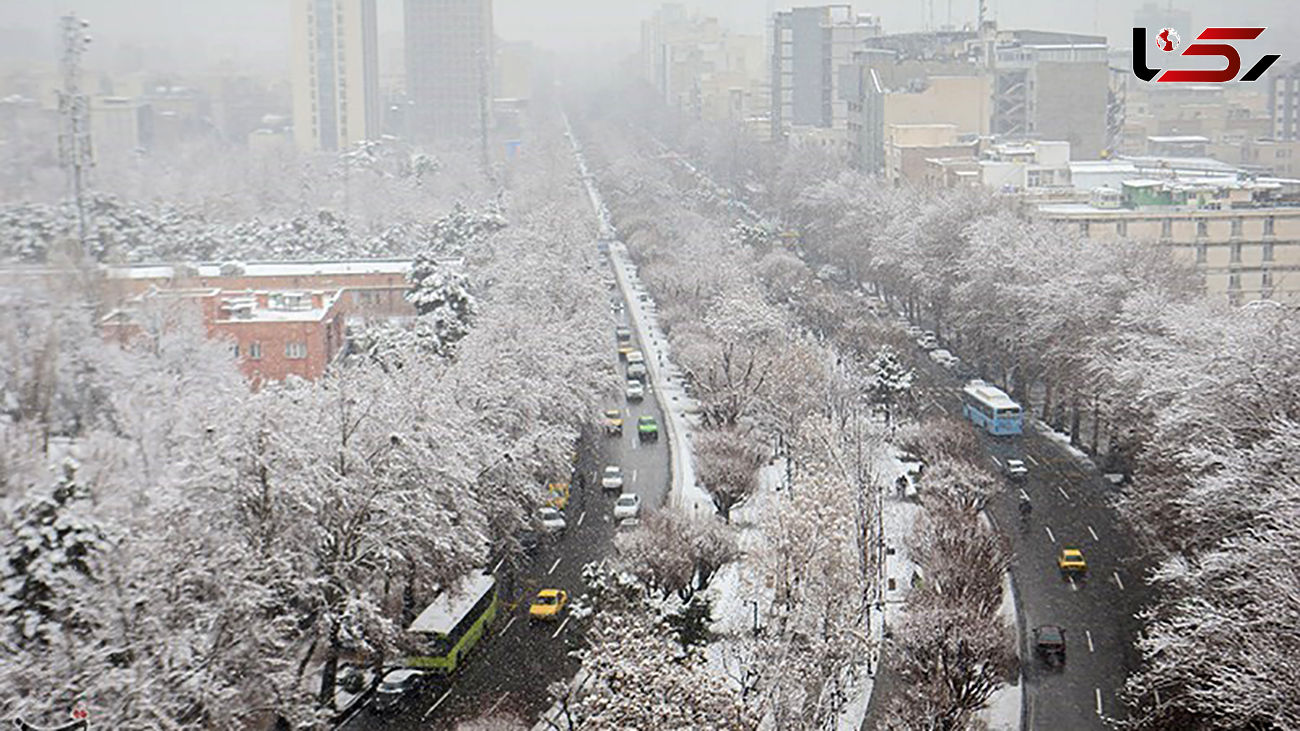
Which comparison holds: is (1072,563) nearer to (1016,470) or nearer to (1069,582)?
(1069,582)

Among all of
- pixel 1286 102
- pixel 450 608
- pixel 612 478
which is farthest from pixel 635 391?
pixel 1286 102

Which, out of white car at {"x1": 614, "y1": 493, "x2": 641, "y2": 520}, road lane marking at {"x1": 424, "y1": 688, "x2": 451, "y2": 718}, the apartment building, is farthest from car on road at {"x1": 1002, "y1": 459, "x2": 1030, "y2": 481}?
the apartment building

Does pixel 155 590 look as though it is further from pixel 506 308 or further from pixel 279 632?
pixel 506 308

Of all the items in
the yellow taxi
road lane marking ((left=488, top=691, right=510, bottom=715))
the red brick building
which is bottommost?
road lane marking ((left=488, top=691, right=510, bottom=715))

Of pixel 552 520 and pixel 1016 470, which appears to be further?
pixel 1016 470

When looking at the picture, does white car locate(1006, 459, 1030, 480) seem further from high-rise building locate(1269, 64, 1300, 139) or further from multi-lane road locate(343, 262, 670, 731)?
high-rise building locate(1269, 64, 1300, 139)

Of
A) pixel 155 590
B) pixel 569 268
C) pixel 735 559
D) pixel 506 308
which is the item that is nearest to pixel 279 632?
pixel 155 590
